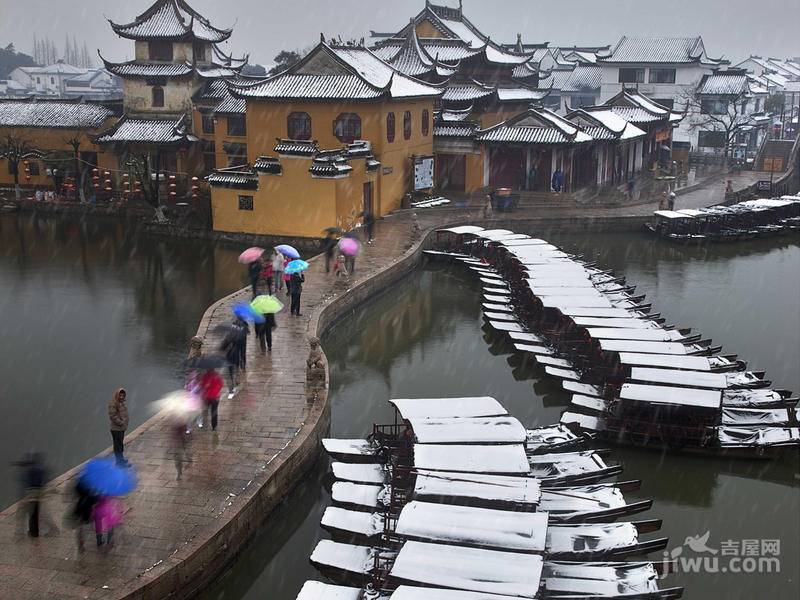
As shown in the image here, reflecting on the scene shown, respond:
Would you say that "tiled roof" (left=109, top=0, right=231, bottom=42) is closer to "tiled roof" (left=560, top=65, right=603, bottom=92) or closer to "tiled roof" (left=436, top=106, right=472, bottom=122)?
"tiled roof" (left=436, top=106, right=472, bottom=122)

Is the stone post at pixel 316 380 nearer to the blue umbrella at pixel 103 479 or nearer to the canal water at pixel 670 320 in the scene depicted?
the canal water at pixel 670 320

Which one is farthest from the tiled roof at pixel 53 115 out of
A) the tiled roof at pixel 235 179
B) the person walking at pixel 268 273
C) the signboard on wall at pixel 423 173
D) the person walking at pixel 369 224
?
the person walking at pixel 268 273

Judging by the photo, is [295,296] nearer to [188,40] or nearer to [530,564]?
[530,564]

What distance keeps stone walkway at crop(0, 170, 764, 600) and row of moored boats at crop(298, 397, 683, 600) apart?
4.30ft

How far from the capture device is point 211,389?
564 inches

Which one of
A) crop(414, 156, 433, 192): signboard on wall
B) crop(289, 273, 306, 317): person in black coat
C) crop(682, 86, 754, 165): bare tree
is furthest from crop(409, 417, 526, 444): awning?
crop(682, 86, 754, 165): bare tree

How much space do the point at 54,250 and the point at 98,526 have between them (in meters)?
23.6

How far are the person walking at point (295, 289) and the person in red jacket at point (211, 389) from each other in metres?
7.19

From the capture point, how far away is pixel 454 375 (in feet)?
66.2

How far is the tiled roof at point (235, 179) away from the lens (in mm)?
32844

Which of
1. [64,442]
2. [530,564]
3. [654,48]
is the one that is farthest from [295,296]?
[654,48]

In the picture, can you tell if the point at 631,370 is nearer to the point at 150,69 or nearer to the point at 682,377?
the point at 682,377

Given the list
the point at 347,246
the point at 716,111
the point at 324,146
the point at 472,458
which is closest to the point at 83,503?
the point at 472,458

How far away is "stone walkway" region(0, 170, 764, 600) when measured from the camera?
1063 cm
